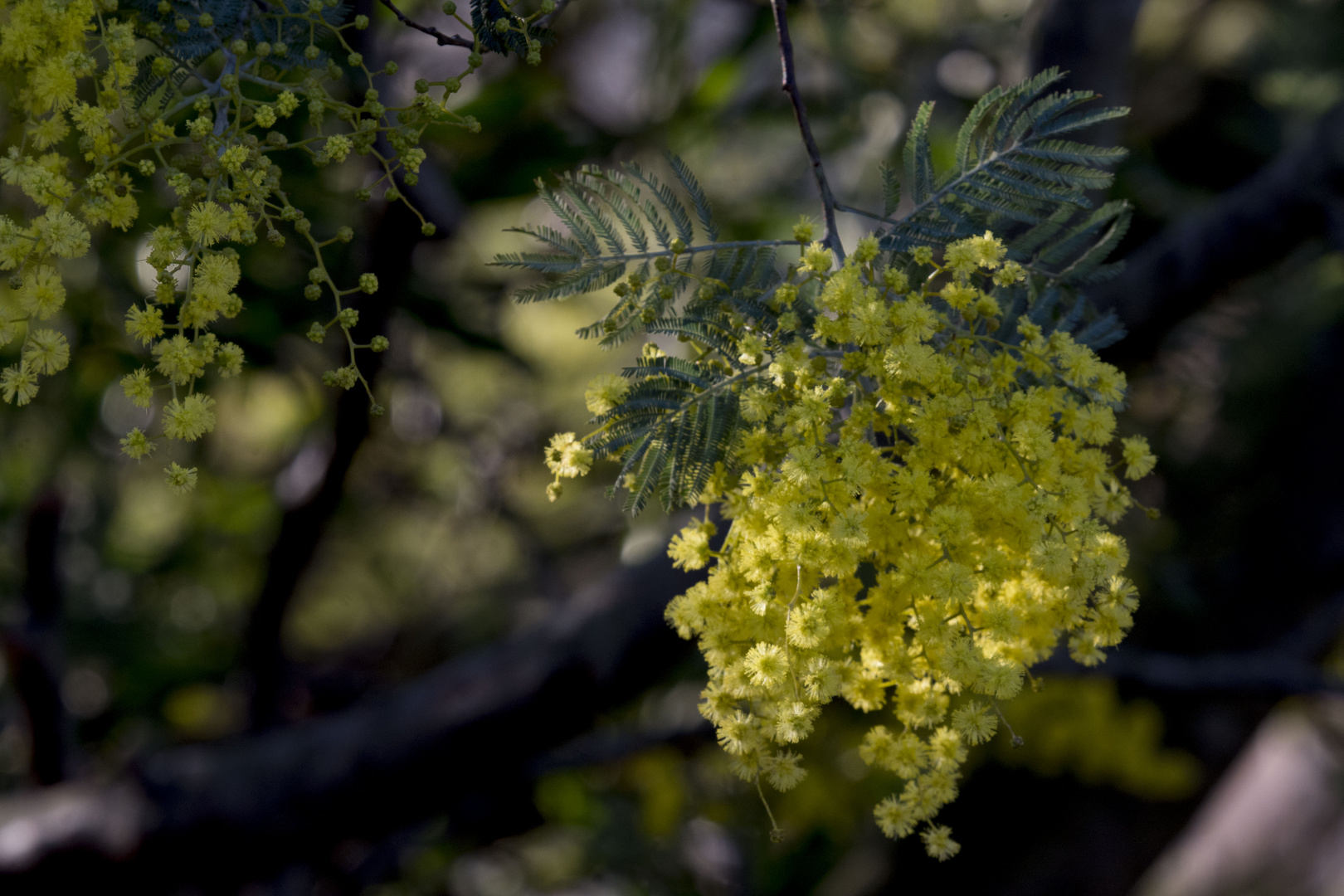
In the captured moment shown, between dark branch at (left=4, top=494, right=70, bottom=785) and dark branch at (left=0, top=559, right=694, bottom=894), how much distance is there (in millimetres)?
243

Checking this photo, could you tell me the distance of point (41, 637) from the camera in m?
2.47

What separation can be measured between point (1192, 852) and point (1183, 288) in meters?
3.20

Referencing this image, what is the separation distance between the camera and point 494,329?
2.90 m

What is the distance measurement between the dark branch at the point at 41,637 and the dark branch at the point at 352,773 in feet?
0.80

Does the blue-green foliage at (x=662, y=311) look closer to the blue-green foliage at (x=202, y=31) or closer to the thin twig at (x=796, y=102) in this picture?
the thin twig at (x=796, y=102)

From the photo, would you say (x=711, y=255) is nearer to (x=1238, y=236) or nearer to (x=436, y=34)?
(x=436, y=34)

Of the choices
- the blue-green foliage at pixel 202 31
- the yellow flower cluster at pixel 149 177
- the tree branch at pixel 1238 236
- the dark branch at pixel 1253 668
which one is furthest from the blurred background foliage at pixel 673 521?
the yellow flower cluster at pixel 149 177

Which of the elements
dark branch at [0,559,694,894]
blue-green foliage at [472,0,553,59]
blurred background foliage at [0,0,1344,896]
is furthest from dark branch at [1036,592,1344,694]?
blue-green foliage at [472,0,553,59]

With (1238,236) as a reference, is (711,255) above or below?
below

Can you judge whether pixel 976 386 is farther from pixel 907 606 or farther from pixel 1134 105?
pixel 1134 105

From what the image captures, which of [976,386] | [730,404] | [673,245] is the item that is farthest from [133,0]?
[976,386]

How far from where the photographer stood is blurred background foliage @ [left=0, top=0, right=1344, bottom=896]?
254cm

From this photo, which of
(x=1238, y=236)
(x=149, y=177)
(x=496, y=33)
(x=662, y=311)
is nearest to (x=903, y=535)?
(x=662, y=311)

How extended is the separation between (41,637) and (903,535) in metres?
2.67
